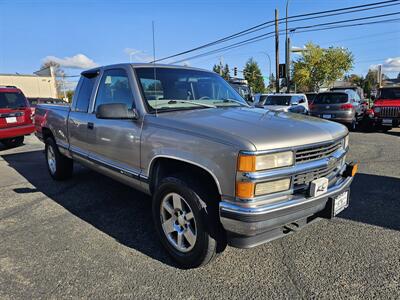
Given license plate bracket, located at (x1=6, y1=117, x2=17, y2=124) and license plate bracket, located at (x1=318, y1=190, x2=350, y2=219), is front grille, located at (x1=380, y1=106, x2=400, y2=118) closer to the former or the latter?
license plate bracket, located at (x1=318, y1=190, x2=350, y2=219)

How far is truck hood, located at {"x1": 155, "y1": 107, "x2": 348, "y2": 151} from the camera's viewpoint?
2459mm

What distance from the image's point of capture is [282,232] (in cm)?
261

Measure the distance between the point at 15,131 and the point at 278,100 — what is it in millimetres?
10442

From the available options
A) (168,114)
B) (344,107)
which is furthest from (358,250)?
(344,107)

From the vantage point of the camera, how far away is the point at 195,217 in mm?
2697

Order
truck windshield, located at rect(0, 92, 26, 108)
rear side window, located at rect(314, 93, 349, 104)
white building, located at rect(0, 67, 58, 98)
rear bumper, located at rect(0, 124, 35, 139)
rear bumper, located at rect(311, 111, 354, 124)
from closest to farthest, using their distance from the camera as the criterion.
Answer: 1. rear bumper, located at rect(0, 124, 35, 139)
2. truck windshield, located at rect(0, 92, 26, 108)
3. rear bumper, located at rect(311, 111, 354, 124)
4. rear side window, located at rect(314, 93, 349, 104)
5. white building, located at rect(0, 67, 58, 98)

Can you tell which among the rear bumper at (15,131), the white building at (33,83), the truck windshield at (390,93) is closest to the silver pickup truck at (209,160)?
the rear bumper at (15,131)

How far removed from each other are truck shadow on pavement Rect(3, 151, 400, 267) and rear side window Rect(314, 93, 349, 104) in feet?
25.9

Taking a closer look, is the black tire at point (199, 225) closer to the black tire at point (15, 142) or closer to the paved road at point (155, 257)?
the paved road at point (155, 257)

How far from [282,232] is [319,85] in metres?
50.7

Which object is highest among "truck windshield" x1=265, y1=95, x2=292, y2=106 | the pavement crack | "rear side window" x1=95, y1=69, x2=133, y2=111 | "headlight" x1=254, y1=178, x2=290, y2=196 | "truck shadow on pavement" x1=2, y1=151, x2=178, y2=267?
"rear side window" x1=95, y1=69, x2=133, y2=111

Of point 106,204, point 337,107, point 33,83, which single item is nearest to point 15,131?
point 106,204

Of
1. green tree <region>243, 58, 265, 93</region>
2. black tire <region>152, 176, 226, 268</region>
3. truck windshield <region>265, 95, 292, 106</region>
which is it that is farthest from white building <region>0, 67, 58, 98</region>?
black tire <region>152, 176, 226, 268</region>

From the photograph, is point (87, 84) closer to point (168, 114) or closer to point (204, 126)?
point (168, 114)
